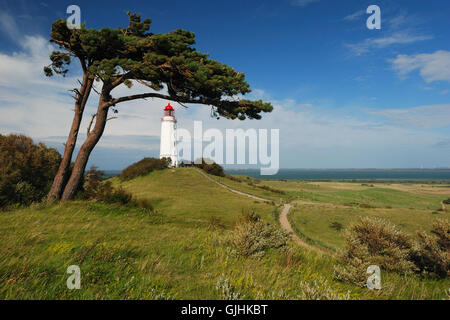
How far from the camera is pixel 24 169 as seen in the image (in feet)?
30.9

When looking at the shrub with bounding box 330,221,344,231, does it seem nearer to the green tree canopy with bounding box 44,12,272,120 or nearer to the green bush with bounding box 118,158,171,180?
the green tree canopy with bounding box 44,12,272,120

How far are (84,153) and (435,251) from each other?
13.6 meters

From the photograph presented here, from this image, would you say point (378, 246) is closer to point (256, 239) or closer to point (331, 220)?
point (256, 239)

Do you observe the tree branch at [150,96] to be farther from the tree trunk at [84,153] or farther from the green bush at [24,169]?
the green bush at [24,169]

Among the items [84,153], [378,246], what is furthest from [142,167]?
[378,246]

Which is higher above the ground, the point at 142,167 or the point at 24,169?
the point at 24,169

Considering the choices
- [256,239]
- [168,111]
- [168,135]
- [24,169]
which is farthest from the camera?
[168,111]

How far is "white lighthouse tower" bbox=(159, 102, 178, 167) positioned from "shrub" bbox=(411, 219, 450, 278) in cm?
3937

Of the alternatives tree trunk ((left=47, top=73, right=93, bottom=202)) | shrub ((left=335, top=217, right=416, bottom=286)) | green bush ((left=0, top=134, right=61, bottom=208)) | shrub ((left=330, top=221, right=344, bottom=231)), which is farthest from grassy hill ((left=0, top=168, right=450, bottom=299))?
shrub ((left=330, top=221, right=344, bottom=231))

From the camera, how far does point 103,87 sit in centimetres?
1038

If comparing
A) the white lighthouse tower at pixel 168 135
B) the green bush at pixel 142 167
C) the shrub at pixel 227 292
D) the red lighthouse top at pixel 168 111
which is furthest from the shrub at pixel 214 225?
the red lighthouse top at pixel 168 111
